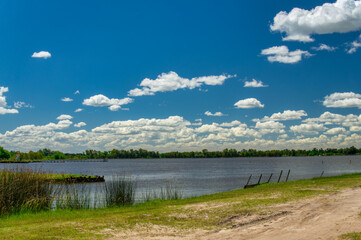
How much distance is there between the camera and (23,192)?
19.7 m

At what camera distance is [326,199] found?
1911cm

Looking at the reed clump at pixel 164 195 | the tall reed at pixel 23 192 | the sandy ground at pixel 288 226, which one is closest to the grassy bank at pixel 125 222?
the sandy ground at pixel 288 226

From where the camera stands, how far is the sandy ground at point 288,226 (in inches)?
457

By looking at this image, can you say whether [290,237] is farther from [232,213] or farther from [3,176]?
[3,176]

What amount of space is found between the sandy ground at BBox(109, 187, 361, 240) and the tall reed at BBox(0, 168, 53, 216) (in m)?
9.75

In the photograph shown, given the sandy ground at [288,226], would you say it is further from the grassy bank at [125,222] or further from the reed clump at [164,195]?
the reed clump at [164,195]

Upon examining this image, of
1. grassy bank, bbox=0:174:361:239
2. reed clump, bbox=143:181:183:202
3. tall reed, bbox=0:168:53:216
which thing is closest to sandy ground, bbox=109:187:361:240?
grassy bank, bbox=0:174:361:239

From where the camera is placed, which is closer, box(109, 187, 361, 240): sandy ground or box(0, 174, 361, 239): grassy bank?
box(109, 187, 361, 240): sandy ground

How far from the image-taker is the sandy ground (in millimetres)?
11617

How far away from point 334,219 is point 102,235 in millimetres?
9098

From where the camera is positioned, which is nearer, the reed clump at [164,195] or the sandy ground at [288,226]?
the sandy ground at [288,226]

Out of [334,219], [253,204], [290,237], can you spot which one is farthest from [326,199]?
[290,237]

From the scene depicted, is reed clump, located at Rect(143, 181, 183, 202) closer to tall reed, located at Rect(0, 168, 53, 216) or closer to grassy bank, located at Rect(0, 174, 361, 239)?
tall reed, located at Rect(0, 168, 53, 216)

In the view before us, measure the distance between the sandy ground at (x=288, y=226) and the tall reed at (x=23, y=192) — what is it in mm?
9750
